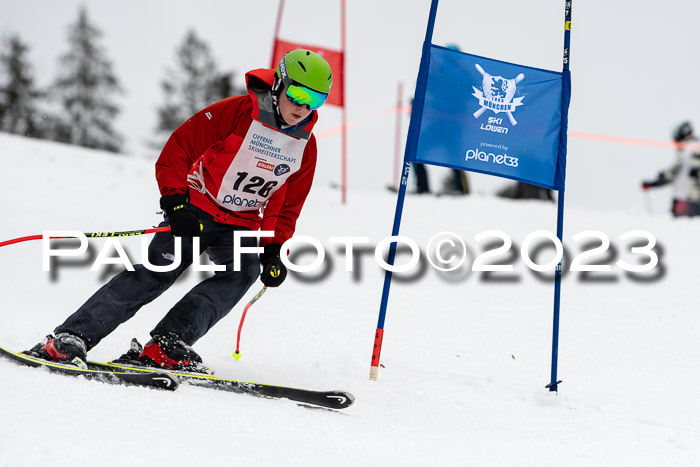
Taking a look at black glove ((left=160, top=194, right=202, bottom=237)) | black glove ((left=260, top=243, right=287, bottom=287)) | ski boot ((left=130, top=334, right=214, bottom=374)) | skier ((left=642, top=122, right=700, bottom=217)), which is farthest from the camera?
skier ((left=642, top=122, right=700, bottom=217))

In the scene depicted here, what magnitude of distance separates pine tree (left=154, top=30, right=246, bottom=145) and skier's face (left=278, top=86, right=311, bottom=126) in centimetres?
2972

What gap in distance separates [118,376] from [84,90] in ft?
100

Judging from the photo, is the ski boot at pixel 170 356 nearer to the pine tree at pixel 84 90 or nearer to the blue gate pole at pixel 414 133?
the blue gate pole at pixel 414 133

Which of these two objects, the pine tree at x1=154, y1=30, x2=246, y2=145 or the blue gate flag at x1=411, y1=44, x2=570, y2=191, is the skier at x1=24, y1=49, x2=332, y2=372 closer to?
the blue gate flag at x1=411, y1=44, x2=570, y2=191

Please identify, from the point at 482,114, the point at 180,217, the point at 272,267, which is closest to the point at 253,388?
the point at 272,267

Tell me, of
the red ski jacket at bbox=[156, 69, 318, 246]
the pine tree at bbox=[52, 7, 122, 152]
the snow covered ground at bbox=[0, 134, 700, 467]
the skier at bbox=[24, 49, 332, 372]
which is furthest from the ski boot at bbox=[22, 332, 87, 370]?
the pine tree at bbox=[52, 7, 122, 152]

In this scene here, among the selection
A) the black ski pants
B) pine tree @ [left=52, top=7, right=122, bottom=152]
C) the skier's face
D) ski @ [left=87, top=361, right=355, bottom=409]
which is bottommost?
ski @ [left=87, top=361, right=355, bottom=409]

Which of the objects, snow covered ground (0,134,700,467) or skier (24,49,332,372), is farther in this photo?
skier (24,49,332,372)

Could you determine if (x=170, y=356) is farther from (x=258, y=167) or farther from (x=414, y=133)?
(x=414, y=133)

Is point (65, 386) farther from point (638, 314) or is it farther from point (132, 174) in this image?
point (132, 174)

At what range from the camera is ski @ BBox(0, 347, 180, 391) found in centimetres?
290

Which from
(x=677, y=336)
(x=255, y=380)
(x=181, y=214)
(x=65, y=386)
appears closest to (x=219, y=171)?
(x=181, y=214)

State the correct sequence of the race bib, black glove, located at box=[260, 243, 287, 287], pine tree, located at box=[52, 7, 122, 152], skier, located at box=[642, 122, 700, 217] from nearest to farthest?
the race bib < black glove, located at box=[260, 243, 287, 287] < skier, located at box=[642, 122, 700, 217] < pine tree, located at box=[52, 7, 122, 152]

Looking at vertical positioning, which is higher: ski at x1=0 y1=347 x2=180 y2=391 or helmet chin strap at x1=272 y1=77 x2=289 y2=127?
helmet chin strap at x1=272 y1=77 x2=289 y2=127
